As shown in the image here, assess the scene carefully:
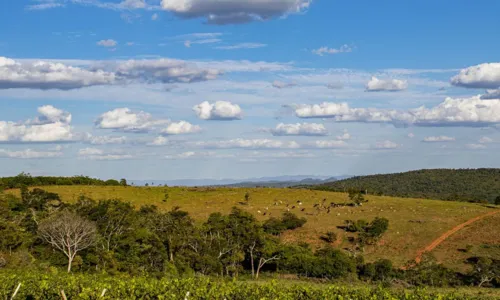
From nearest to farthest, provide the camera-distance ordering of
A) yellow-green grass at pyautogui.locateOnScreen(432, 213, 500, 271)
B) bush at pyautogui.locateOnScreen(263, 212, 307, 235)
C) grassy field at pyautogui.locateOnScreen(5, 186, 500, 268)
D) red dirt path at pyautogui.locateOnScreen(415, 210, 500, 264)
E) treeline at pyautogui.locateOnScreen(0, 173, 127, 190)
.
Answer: yellow-green grass at pyautogui.locateOnScreen(432, 213, 500, 271) → red dirt path at pyautogui.locateOnScreen(415, 210, 500, 264) → grassy field at pyautogui.locateOnScreen(5, 186, 500, 268) → bush at pyautogui.locateOnScreen(263, 212, 307, 235) → treeline at pyautogui.locateOnScreen(0, 173, 127, 190)

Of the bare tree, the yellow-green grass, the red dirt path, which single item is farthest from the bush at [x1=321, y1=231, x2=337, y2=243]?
the bare tree

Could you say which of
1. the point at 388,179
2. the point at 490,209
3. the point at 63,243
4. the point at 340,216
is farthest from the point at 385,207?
the point at 388,179

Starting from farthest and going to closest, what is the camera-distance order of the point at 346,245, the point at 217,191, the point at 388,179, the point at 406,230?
the point at 388,179, the point at 217,191, the point at 406,230, the point at 346,245

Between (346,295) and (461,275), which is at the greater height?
(346,295)

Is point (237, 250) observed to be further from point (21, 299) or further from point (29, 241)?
point (21, 299)

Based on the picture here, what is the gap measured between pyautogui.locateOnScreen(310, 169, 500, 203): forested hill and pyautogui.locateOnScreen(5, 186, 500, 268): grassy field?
48.9m

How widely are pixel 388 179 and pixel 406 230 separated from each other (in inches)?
4625

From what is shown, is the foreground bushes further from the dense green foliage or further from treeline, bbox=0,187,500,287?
treeline, bbox=0,187,500,287

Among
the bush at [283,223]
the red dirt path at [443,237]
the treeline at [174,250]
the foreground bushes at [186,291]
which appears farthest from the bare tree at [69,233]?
the red dirt path at [443,237]

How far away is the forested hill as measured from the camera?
153 m

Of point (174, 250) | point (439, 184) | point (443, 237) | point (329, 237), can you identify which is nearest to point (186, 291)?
point (174, 250)

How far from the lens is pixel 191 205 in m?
94.2

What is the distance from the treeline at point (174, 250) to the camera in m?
50.6

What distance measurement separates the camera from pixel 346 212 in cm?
8988
